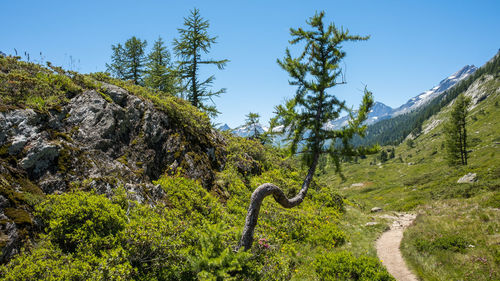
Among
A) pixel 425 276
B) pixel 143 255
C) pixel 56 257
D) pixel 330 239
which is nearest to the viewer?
pixel 56 257

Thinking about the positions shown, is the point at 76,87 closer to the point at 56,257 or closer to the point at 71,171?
the point at 71,171

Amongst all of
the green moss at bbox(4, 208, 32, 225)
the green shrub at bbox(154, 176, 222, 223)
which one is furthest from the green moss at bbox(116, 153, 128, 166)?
the green moss at bbox(4, 208, 32, 225)

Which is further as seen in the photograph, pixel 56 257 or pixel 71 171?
pixel 71 171

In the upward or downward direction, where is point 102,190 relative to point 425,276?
upward

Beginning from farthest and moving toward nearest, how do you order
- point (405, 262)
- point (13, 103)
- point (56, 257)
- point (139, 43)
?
point (139, 43) → point (405, 262) → point (13, 103) → point (56, 257)

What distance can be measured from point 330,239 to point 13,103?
54.8 feet

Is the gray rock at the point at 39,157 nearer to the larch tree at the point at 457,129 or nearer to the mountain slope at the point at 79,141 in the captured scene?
the mountain slope at the point at 79,141

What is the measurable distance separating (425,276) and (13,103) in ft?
63.2

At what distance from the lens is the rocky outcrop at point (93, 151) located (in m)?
7.05

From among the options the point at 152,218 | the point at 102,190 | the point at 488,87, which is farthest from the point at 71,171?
the point at 488,87

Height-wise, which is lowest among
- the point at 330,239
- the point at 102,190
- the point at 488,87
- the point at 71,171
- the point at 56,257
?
the point at 330,239

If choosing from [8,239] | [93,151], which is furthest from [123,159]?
[8,239]

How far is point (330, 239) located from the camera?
14.3 m

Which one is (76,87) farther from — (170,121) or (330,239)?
(330,239)
